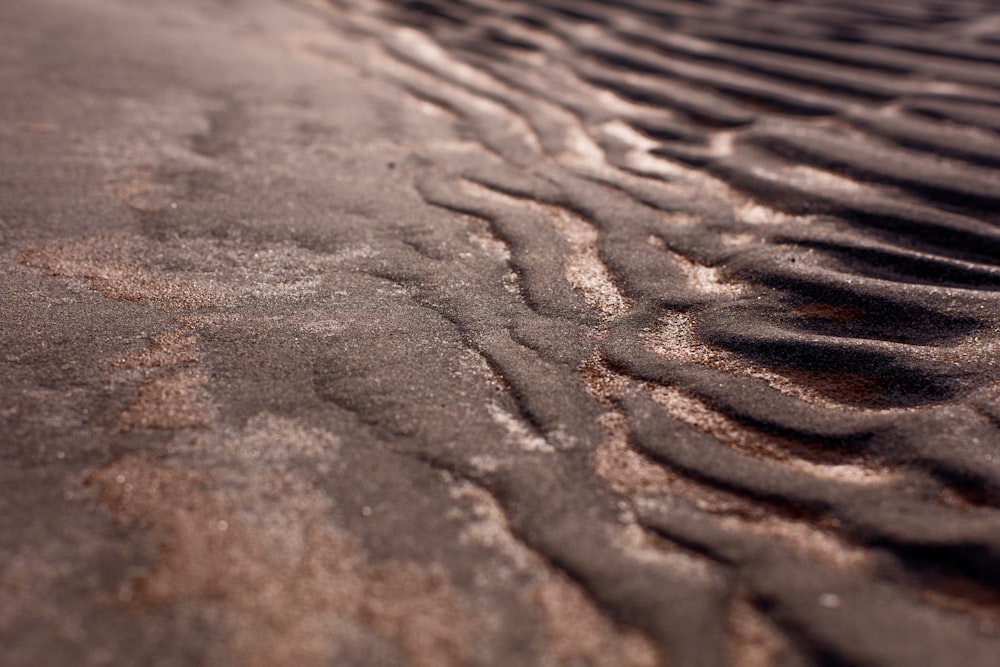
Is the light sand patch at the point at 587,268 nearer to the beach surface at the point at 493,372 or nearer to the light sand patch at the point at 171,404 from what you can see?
the beach surface at the point at 493,372

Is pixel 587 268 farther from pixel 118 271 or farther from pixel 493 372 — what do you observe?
pixel 118 271

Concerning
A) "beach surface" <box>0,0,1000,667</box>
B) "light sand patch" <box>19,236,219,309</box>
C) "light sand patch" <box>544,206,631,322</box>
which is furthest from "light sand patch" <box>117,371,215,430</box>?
"light sand patch" <box>544,206,631,322</box>

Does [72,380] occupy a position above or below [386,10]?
below

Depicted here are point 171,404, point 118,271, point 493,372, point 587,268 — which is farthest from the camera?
point 587,268

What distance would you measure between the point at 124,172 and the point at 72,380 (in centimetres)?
90

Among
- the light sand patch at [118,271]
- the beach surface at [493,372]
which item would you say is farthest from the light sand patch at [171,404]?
the light sand patch at [118,271]

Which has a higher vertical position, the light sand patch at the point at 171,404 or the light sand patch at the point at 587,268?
the light sand patch at the point at 587,268

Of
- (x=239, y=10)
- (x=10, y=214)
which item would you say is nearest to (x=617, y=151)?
(x=10, y=214)

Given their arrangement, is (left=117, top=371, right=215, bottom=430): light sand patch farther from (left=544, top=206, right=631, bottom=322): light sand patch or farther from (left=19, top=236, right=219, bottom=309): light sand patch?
(left=544, top=206, right=631, bottom=322): light sand patch

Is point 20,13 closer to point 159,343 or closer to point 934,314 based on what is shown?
point 159,343

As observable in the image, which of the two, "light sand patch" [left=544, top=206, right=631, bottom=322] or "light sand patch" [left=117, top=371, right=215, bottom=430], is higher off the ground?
"light sand patch" [left=544, top=206, right=631, bottom=322]

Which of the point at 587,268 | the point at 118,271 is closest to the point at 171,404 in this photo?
the point at 118,271

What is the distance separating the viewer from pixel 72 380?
1374 mm

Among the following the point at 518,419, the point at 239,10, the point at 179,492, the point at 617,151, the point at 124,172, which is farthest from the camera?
the point at 239,10
